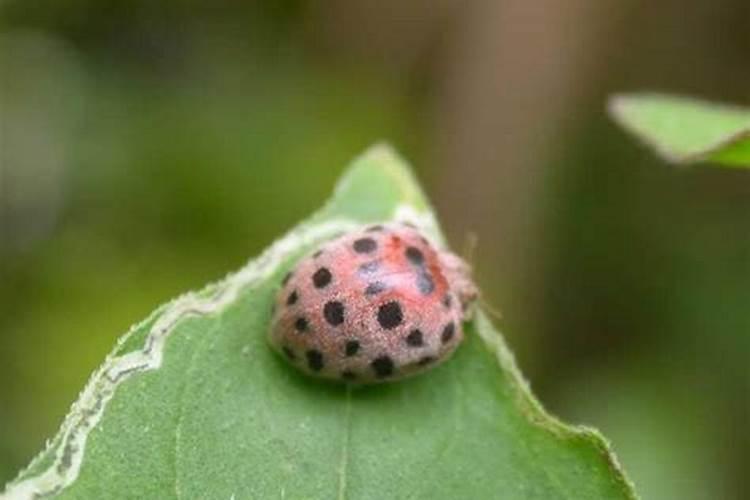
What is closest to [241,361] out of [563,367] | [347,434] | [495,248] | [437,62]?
[347,434]

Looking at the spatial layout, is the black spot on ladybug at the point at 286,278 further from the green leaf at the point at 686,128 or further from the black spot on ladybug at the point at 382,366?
the green leaf at the point at 686,128

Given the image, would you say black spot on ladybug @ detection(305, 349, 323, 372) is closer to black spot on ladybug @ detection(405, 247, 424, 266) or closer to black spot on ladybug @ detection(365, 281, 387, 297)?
black spot on ladybug @ detection(365, 281, 387, 297)

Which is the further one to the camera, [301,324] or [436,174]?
[436,174]

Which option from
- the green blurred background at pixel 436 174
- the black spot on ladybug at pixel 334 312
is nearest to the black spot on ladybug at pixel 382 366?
the black spot on ladybug at pixel 334 312

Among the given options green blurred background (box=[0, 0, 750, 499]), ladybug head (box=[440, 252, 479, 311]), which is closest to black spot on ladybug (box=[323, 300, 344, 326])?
ladybug head (box=[440, 252, 479, 311])

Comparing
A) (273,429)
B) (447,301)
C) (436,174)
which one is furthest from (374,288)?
(436,174)

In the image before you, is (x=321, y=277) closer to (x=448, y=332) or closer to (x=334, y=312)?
(x=334, y=312)
